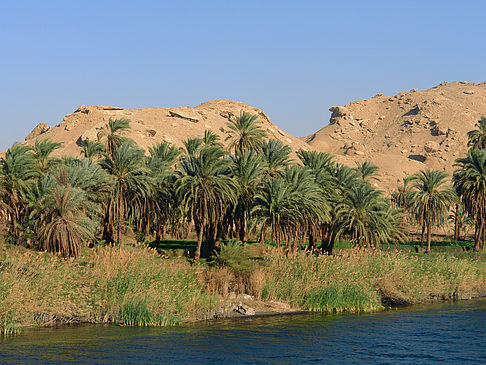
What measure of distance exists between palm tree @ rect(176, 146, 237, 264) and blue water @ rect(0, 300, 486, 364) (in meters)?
14.8

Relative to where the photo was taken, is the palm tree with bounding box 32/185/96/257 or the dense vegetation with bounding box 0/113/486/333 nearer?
the dense vegetation with bounding box 0/113/486/333

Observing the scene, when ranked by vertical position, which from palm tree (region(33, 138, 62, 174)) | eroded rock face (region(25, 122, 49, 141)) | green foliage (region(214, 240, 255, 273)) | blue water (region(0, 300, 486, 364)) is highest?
eroded rock face (region(25, 122, 49, 141))

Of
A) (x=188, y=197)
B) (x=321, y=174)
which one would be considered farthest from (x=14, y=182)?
(x=321, y=174)

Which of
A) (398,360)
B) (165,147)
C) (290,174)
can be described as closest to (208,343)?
(398,360)

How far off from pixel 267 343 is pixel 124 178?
79.5 feet

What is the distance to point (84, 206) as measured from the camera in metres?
41.9

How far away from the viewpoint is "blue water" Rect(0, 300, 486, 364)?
72.2 ft

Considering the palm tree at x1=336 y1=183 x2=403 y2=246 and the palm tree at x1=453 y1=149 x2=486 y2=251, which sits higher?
the palm tree at x1=453 y1=149 x2=486 y2=251

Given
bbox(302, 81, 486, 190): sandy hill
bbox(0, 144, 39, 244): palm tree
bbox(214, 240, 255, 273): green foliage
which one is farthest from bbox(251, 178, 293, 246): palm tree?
bbox(302, 81, 486, 190): sandy hill

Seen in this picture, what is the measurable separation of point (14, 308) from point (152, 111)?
11608cm

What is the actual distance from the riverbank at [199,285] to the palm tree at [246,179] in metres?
8.83

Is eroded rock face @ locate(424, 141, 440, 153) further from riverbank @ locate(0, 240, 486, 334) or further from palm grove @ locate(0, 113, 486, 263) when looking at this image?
riverbank @ locate(0, 240, 486, 334)

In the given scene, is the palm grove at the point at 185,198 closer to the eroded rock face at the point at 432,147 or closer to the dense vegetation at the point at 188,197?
the dense vegetation at the point at 188,197

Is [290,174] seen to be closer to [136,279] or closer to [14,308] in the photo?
[136,279]
